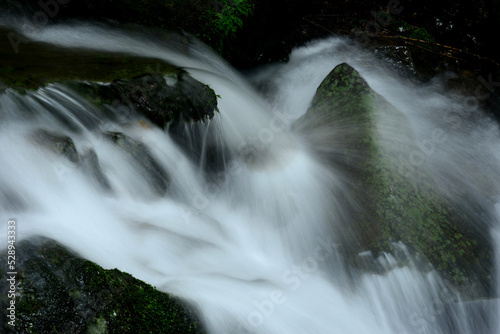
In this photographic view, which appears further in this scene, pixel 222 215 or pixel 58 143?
pixel 222 215

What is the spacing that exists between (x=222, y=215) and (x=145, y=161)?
995 millimetres

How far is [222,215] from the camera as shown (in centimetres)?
435

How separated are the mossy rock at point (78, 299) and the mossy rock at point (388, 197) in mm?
2145

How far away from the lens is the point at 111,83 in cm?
396

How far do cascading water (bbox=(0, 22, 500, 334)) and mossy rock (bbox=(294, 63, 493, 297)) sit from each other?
16 centimetres

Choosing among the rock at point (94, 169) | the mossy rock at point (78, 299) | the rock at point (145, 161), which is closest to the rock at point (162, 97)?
the rock at point (145, 161)

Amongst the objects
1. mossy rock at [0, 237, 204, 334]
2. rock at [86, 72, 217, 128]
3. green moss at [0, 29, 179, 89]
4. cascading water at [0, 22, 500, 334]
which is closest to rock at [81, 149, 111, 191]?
cascading water at [0, 22, 500, 334]

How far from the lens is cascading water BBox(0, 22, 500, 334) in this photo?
307 cm

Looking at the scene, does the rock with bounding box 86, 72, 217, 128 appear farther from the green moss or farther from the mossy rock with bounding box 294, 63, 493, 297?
the mossy rock with bounding box 294, 63, 493, 297

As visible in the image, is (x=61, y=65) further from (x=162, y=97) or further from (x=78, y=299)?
(x=78, y=299)

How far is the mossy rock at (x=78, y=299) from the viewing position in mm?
2225

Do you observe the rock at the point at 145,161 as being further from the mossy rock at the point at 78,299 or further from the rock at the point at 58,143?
the mossy rock at the point at 78,299

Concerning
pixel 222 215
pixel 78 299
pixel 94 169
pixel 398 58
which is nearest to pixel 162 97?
pixel 94 169

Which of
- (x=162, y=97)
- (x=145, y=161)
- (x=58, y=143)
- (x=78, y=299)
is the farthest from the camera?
(x=162, y=97)
